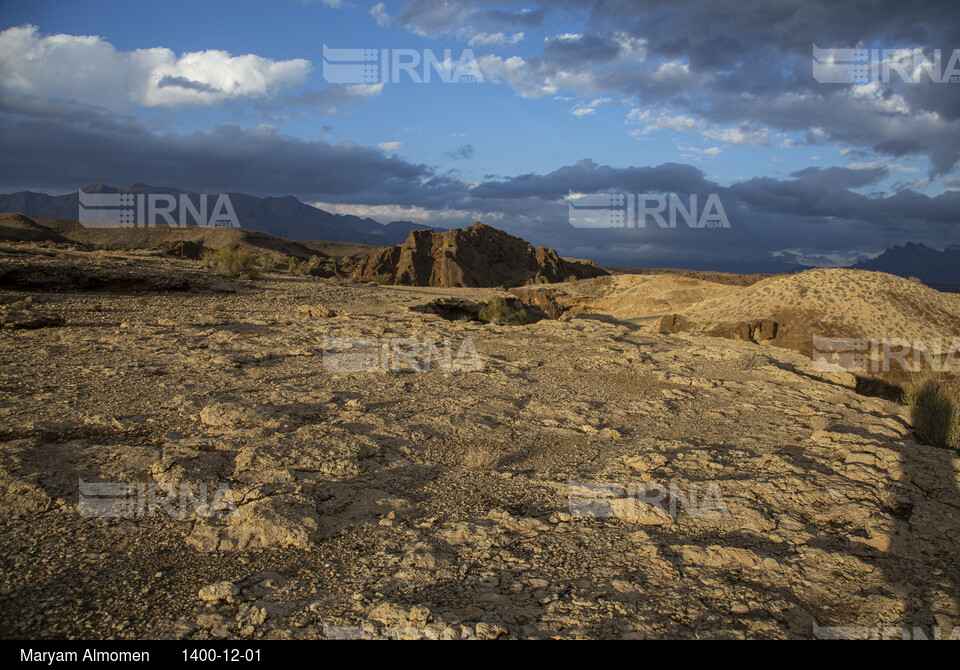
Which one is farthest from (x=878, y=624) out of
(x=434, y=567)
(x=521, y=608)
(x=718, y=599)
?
(x=434, y=567)

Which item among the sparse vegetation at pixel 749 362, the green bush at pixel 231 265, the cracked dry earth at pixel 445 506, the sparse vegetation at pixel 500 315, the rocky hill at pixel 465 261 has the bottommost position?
the cracked dry earth at pixel 445 506

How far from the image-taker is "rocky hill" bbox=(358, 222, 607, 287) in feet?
79.0

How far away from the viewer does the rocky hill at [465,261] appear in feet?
79.0

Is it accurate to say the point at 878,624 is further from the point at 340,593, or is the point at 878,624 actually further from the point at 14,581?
the point at 14,581

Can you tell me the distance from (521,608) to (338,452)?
1.61 m

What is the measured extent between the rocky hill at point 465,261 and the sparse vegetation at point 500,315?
10.6m

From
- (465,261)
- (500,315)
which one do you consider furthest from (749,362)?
(465,261)

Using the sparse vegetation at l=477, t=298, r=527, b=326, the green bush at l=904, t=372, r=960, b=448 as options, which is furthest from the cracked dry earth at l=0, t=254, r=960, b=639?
the sparse vegetation at l=477, t=298, r=527, b=326

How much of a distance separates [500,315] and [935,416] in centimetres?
628

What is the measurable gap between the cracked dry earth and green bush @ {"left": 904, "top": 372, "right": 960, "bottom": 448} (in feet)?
0.70

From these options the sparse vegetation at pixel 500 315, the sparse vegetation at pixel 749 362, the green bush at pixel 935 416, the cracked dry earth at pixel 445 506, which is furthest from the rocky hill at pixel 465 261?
the green bush at pixel 935 416

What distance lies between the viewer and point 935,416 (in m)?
4.46

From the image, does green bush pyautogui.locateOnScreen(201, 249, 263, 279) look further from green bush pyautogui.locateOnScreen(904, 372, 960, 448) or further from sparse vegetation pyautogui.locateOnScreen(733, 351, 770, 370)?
green bush pyautogui.locateOnScreen(904, 372, 960, 448)

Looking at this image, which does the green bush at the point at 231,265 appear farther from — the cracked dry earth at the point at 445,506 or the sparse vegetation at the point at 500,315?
the cracked dry earth at the point at 445,506
